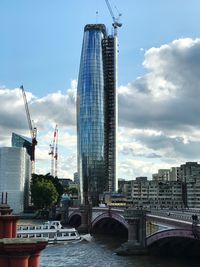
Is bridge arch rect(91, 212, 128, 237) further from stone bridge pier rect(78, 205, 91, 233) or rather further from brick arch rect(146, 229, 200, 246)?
brick arch rect(146, 229, 200, 246)

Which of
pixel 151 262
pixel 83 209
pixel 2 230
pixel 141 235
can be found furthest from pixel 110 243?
pixel 2 230

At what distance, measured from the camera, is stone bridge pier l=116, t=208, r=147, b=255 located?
77062 mm

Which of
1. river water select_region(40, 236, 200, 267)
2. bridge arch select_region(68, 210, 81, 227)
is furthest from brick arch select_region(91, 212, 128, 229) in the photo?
bridge arch select_region(68, 210, 81, 227)

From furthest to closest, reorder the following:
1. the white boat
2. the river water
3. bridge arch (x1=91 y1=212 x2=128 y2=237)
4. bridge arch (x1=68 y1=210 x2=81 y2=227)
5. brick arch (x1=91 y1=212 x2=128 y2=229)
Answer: bridge arch (x1=68 y1=210 x2=81 y2=227) → bridge arch (x1=91 y1=212 x2=128 y2=237) → the white boat → brick arch (x1=91 y1=212 x2=128 y2=229) → the river water

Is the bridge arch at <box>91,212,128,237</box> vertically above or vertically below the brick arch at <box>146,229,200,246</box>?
below

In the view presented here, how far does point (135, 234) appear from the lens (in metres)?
79.8

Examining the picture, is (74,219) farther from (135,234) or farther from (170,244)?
(170,244)

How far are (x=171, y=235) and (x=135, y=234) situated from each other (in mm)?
15273

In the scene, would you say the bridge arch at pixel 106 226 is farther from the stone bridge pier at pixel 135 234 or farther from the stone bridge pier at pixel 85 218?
the stone bridge pier at pixel 135 234

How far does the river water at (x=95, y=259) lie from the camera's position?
65938 mm

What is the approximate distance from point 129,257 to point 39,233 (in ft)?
128

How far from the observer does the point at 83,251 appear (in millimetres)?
87062

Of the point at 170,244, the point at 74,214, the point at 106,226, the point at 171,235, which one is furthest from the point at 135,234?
the point at 74,214

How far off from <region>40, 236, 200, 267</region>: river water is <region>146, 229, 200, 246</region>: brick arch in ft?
9.87
